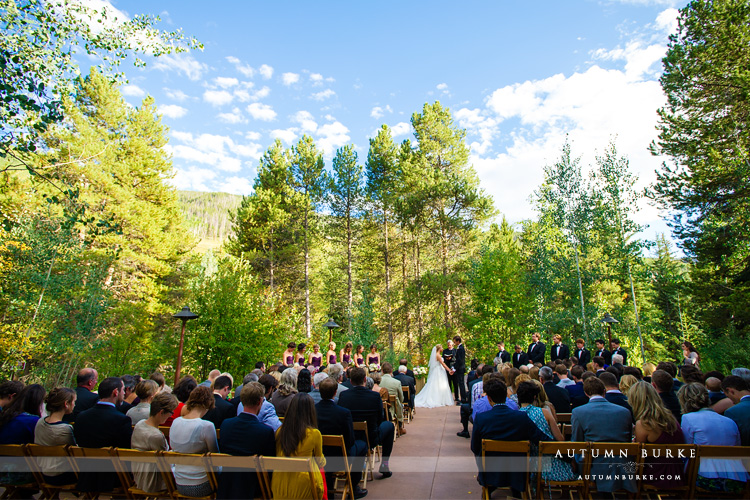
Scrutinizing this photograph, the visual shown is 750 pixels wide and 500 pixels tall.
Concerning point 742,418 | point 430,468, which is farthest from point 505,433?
point 742,418

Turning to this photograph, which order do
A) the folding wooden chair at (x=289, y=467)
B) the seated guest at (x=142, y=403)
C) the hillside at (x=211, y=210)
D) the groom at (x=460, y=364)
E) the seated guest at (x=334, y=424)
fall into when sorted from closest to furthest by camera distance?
the folding wooden chair at (x=289, y=467), the seated guest at (x=334, y=424), the seated guest at (x=142, y=403), the groom at (x=460, y=364), the hillside at (x=211, y=210)

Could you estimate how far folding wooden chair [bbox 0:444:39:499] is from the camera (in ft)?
10.3

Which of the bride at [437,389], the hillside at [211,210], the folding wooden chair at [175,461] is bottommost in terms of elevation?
the bride at [437,389]

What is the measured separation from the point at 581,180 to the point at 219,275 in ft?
55.5

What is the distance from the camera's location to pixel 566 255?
1698cm

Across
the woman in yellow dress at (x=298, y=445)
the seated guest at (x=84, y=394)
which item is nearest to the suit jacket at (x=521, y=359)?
the woman in yellow dress at (x=298, y=445)

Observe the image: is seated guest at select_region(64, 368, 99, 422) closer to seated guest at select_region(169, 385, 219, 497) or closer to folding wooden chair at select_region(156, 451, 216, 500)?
seated guest at select_region(169, 385, 219, 497)

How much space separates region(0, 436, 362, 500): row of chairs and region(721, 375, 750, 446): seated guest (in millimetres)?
3626

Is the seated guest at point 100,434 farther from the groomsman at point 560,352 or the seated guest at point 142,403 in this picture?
the groomsman at point 560,352

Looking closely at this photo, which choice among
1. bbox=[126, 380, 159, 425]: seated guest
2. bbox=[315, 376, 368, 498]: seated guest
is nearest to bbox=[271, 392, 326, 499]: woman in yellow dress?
bbox=[315, 376, 368, 498]: seated guest

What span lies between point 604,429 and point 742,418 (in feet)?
4.17

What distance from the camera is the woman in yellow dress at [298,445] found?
2842 millimetres

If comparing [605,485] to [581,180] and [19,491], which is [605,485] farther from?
[581,180]

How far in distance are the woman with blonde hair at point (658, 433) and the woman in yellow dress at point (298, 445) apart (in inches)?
109
